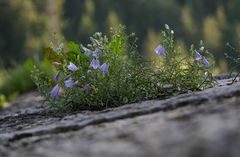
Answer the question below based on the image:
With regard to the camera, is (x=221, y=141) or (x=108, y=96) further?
(x=108, y=96)

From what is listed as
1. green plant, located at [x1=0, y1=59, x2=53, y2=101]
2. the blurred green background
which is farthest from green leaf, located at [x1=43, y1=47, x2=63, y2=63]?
the blurred green background

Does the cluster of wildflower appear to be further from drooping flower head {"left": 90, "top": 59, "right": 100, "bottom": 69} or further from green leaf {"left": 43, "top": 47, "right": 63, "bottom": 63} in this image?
green leaf {"left": 43, "top": 47, "right": 63, "bottom": 63}

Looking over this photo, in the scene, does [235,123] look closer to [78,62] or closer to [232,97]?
[232,97]

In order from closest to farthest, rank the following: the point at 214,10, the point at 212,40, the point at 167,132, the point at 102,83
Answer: the point at 167,132 → the point at 102,83 → the point at 212,40 → the point at 214,10

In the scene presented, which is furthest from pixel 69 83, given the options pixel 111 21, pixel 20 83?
pixel 111 21

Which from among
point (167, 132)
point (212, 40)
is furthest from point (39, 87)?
point (212, 40)

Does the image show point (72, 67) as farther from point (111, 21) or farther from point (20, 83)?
point (111, 21)
